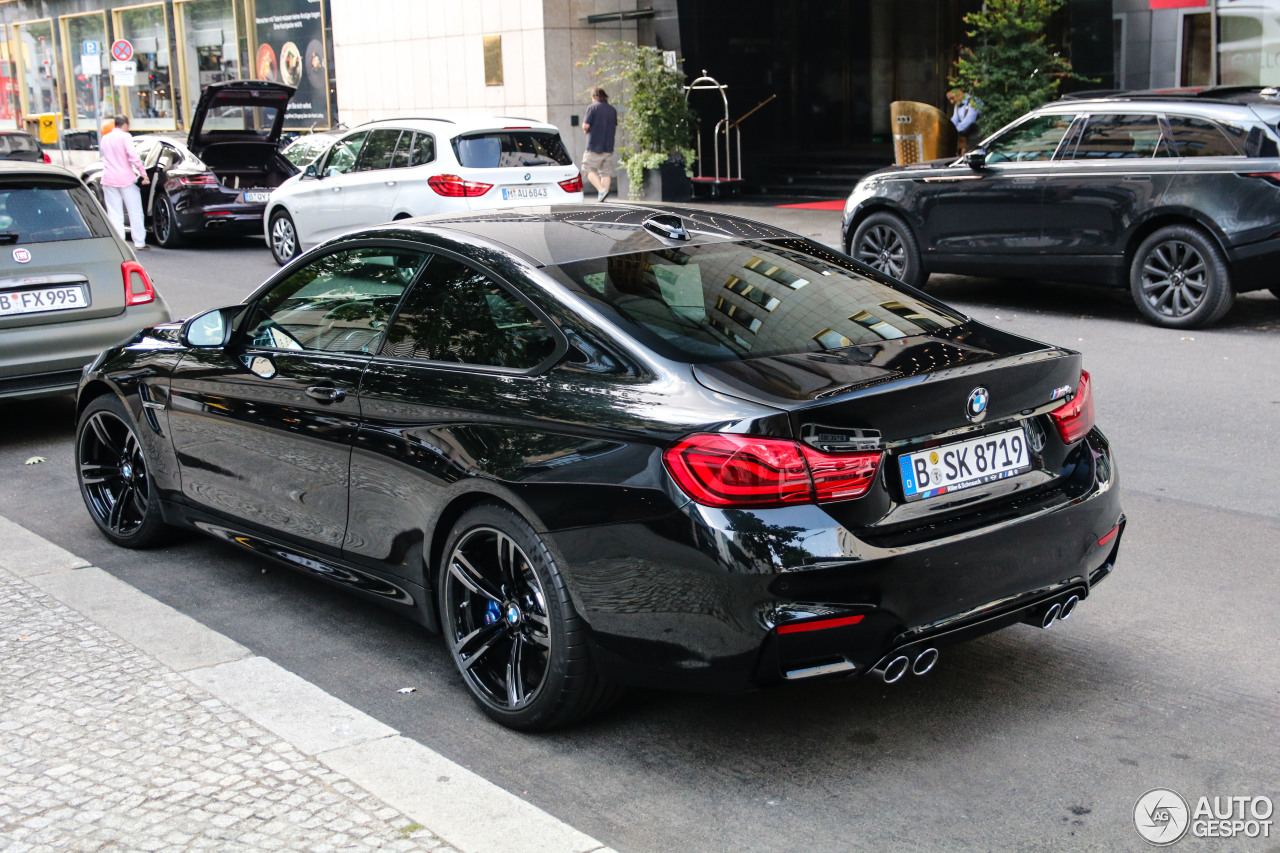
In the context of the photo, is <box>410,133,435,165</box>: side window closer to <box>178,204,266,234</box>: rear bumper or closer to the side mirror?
<box>178,204,266,234</box>: rear bumper

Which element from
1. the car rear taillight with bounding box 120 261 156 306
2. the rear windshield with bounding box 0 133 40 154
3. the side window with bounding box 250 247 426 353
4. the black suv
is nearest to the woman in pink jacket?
the rear windshield with bounding box 0 133 40 154

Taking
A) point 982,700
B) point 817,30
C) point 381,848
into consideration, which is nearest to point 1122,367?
point 982,700

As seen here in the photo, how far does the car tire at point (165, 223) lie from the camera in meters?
19.6

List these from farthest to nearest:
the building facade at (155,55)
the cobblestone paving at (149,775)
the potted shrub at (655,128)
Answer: the building facade at (155,55) → the potted shrub at (655,128) → the cobblestone paving at (149,775)

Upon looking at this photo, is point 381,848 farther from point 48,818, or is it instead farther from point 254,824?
point 48,818

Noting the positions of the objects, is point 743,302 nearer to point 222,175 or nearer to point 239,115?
point 222,175

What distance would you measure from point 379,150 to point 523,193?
6.02ft

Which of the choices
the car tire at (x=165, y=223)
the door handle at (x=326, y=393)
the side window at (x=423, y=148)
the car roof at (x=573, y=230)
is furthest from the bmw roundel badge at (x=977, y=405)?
the car tire at (x=165, y=223)

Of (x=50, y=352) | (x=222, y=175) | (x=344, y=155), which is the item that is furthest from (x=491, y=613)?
(x=222, y=175)

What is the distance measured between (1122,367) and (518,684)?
21.8ft

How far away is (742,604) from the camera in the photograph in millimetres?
3514

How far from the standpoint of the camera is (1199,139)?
10.8m

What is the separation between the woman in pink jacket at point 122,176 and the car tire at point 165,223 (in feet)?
0.82

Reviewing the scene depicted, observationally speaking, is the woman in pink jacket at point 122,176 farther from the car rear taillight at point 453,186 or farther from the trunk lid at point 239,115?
the car rear taillight at point 453,186
